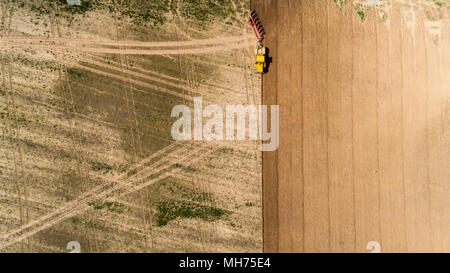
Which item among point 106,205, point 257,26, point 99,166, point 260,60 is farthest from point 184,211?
point 257,26

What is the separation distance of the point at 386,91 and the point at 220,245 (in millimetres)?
4207

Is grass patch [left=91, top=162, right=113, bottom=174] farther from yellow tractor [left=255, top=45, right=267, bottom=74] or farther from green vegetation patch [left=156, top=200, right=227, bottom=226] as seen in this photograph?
yellow tractor [left=255, top=45, right=267, bottom=74]

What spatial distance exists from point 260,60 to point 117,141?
299 cm

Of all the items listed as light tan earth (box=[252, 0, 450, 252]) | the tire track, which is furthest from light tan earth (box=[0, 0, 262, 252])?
light tan earth (box=[252, 0, 450, 252])

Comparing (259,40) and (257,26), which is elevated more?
(257,26)

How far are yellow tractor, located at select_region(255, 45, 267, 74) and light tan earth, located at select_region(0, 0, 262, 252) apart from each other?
0.54ft

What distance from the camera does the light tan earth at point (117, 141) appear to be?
3.75 m

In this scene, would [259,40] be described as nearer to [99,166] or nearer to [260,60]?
[260,60]

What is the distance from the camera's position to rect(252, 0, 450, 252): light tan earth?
379 centimetres

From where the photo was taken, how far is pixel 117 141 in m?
3.78

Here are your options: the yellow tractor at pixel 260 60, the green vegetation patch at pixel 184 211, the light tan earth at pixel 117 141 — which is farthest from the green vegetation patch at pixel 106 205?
the yellow tractor at pixel 260 60

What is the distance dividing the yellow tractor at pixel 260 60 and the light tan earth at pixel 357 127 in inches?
7.7

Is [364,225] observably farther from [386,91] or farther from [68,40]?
[68,40]
